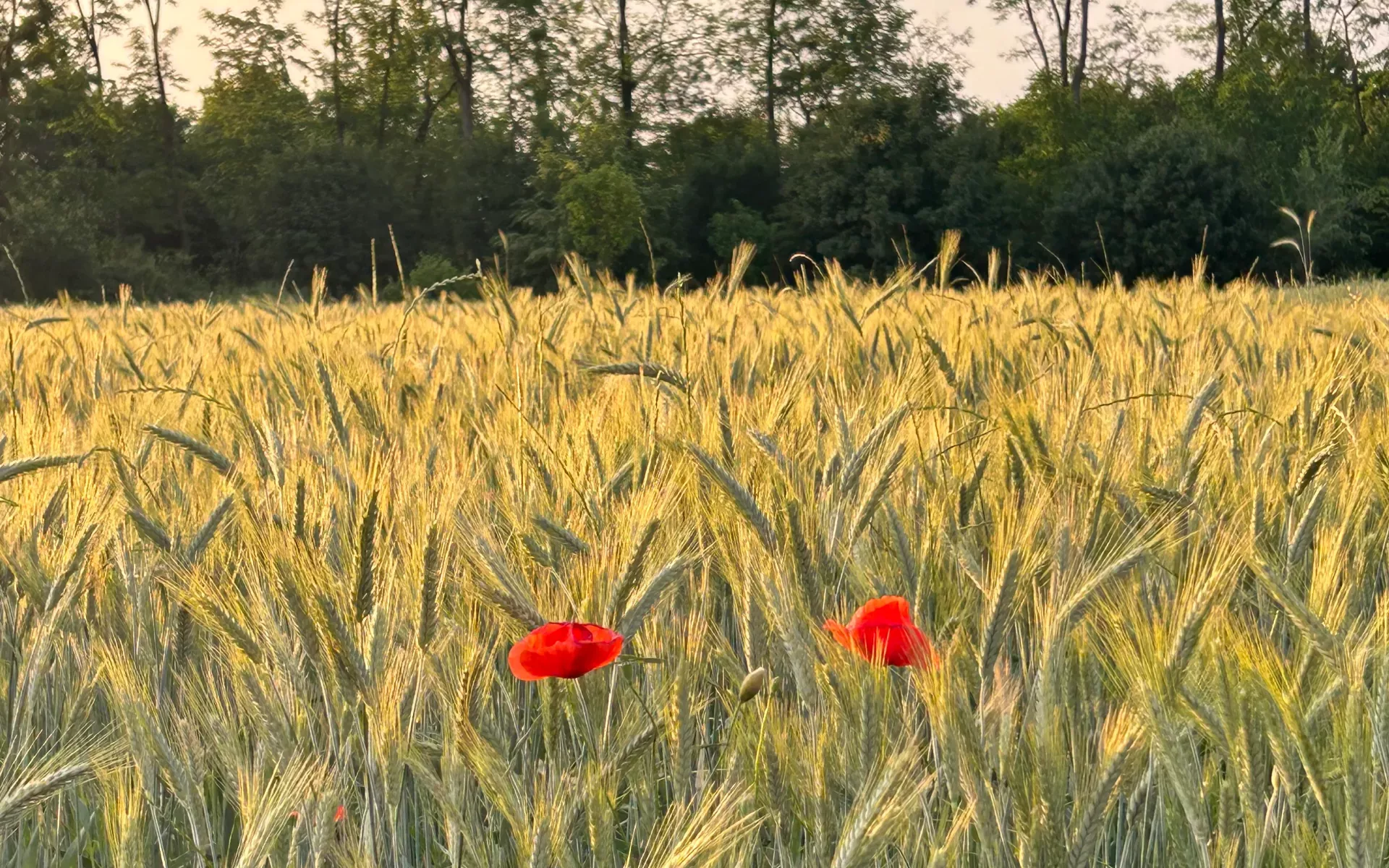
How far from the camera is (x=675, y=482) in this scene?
4.82ft

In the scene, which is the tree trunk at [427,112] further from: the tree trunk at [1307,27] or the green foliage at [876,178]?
the tree trunk at [1307,27]

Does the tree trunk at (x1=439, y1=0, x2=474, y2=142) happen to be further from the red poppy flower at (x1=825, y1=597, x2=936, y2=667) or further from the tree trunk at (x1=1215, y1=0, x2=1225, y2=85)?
the red poppy flower at (x1=825, y1=597, x2=936, y2=667)

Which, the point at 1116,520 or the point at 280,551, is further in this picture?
the point at 1116,520

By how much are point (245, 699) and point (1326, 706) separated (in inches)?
34.1

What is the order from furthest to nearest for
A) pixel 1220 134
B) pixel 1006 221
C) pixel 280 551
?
pixel 1220 134 < pixel 1006 221 < pixel 280 551

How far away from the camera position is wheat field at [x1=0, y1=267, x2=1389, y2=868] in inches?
32.4

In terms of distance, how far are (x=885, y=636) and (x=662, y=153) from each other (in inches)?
1265

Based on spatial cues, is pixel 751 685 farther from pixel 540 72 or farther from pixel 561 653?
pixel 540 72

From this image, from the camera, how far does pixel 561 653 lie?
904 millimetres

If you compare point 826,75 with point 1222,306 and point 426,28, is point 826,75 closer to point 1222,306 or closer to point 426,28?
point 426,28

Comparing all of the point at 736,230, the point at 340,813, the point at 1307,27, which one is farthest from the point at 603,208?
the point at 340,813

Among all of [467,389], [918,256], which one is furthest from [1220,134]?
[467,389]

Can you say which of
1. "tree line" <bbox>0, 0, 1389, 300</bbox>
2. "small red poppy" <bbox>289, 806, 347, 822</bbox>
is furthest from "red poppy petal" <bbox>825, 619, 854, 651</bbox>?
"tree line" <bbox>0, 0, 1389, 300</bbox>

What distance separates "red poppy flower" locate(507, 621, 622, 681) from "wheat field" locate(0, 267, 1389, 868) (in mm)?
64
